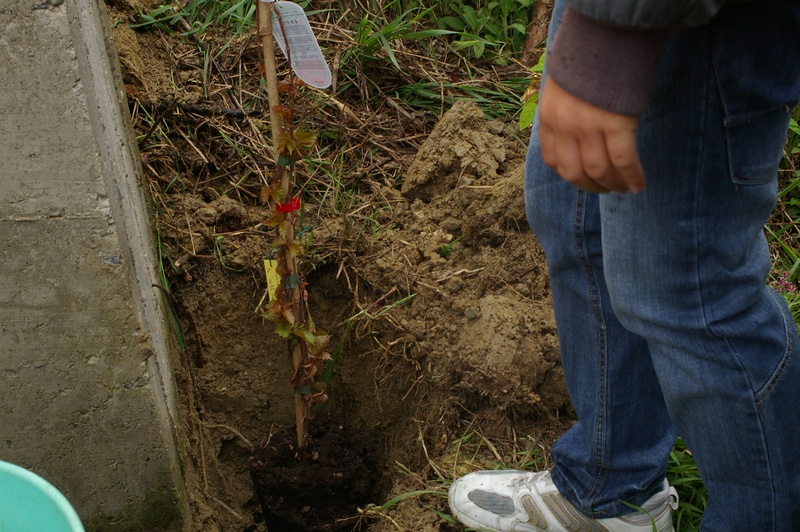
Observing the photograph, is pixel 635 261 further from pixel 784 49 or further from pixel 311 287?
pixel 311 287

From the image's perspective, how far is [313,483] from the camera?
2.10m

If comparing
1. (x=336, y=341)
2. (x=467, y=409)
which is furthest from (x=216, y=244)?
(x=467, y=409)

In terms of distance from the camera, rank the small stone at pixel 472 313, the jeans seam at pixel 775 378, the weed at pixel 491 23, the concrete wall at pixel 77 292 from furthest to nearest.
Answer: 1. the weed at pixel 491 23
2. the small stone at pixel 472 313
3. the concrete wall at pixel 77 292
4. the jeans seam at pixel 775 378

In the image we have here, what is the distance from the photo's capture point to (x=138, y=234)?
188cm

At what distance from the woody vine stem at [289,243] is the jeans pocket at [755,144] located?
35.9 inches

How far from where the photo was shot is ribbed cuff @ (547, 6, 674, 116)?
87 centimetres

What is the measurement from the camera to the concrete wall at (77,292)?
4.83 feet

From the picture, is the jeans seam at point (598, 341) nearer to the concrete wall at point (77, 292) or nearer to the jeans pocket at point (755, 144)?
the jeans pocket at point (755, 144)

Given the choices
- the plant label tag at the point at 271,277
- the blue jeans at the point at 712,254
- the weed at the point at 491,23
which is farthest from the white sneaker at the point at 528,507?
the weed at the point at 491,23

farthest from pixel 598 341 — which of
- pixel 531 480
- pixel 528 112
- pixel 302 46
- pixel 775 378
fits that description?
pixel 528 112

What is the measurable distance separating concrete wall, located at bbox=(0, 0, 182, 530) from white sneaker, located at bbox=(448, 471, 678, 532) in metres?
0.74

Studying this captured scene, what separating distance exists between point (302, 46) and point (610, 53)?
827mm

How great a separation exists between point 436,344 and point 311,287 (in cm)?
53

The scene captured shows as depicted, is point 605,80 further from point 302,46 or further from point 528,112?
point 528,112
